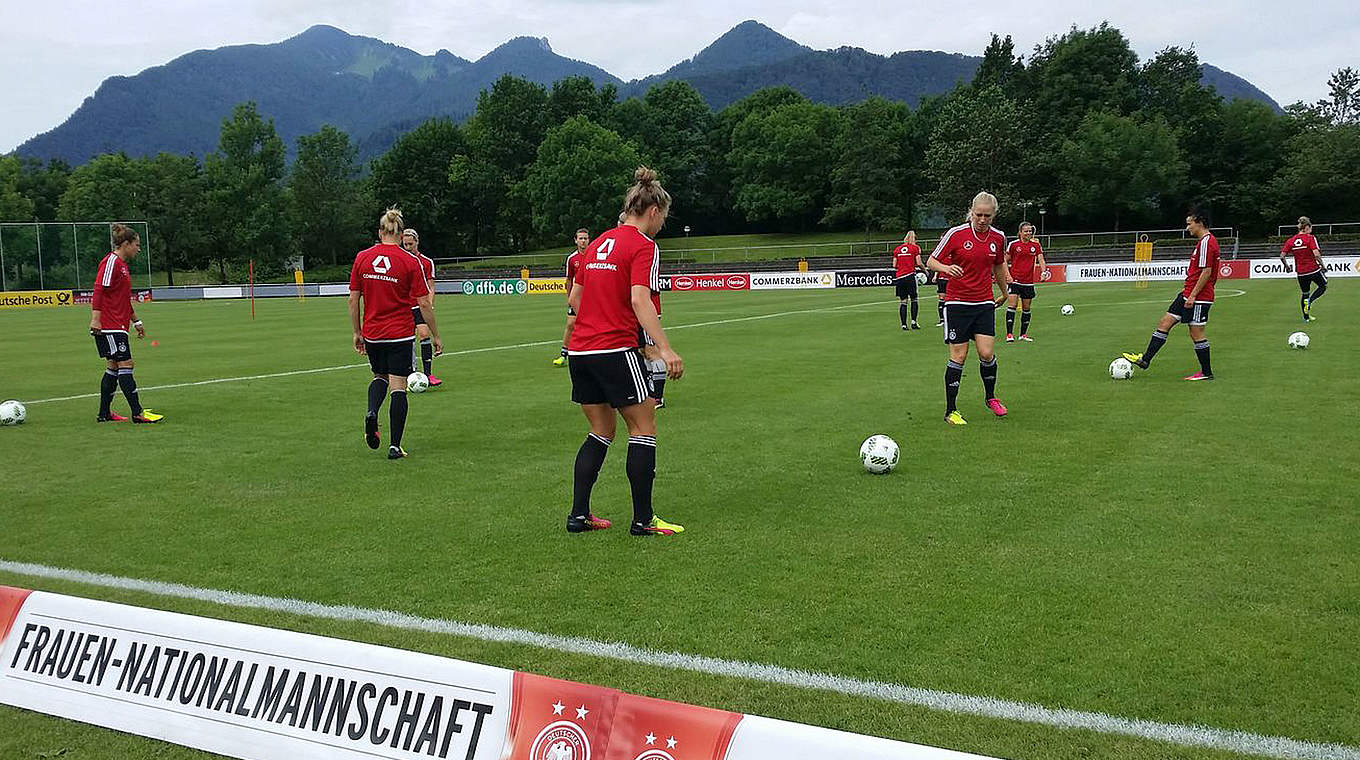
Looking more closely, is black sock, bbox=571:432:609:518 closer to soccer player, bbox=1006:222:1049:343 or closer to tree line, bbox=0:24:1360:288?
soccer player, bbox=1006:222:1049:343

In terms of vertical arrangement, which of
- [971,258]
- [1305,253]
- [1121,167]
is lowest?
[971,258]

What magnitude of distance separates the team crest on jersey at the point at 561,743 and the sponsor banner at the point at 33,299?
54.5 metres

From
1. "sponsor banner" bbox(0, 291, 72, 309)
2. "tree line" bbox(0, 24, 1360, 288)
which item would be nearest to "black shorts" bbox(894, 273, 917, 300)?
"sponsor banner" bbox(0, 291, 72, 309)

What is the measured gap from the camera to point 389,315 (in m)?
8.66

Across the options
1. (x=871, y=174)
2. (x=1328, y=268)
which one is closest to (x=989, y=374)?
(x=1328, y=268)

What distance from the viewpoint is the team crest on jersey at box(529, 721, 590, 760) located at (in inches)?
117

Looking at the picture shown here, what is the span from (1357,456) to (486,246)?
9352cm

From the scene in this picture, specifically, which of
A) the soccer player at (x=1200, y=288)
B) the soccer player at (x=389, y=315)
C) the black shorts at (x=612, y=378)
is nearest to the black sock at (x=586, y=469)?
the black shorts at (x=612, y=378)

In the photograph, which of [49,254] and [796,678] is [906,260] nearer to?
[796,678]

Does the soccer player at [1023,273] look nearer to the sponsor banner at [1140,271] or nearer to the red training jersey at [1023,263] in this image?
the red training jersey at [1023,263]

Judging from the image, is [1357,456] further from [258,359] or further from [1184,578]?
[258,359]

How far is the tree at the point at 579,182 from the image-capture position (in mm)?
81938

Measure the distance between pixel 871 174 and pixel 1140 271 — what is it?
149 ft

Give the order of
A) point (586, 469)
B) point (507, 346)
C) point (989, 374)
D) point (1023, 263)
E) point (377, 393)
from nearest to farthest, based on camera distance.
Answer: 1. point (586, 469)
2. point (377, 393)
3. point (989, 374)
4. point (1023, 263)
5. point (507, 346)
